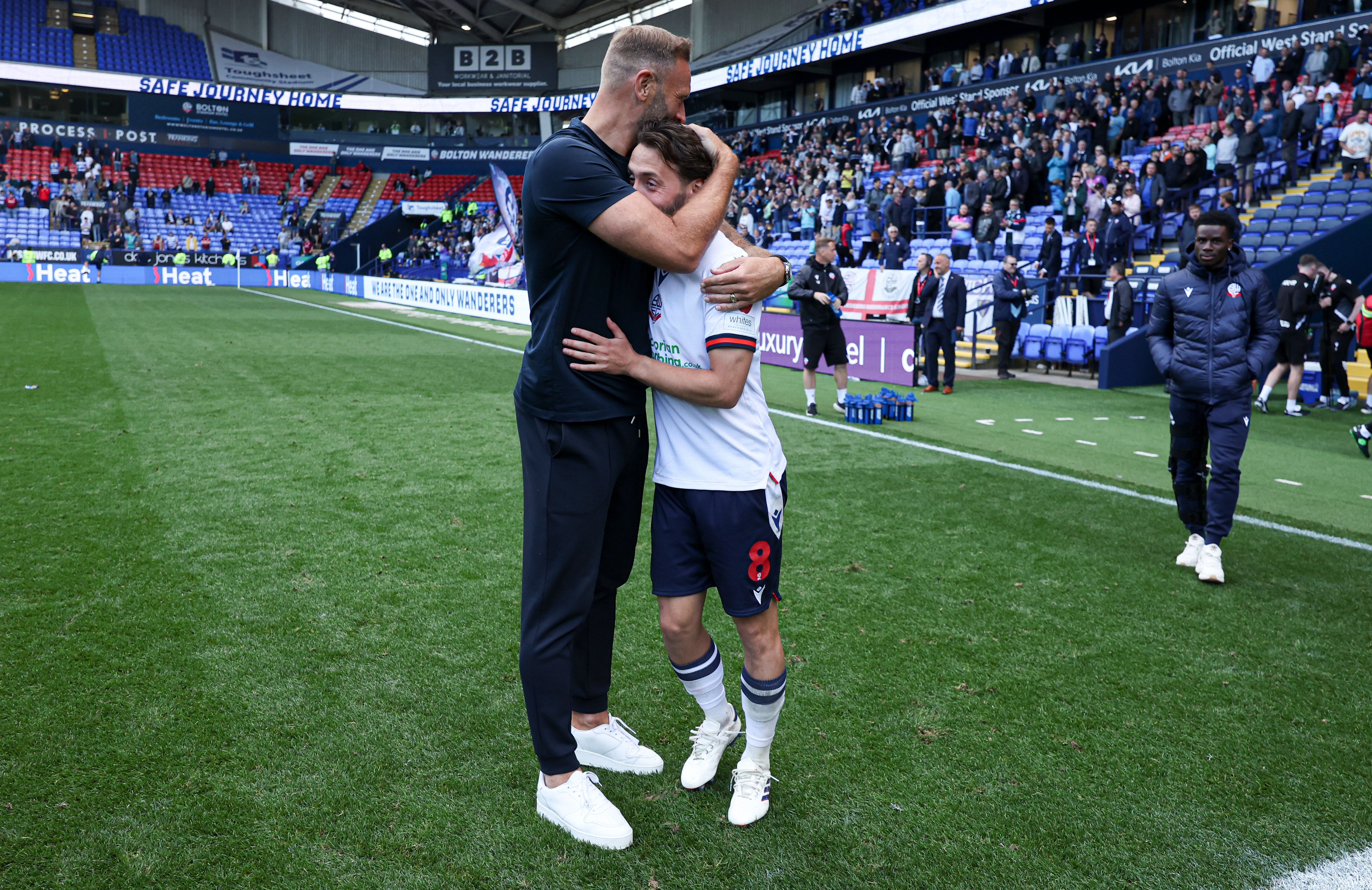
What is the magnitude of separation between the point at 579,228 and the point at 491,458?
18.5 ft

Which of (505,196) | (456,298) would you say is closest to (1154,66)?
(505,196)

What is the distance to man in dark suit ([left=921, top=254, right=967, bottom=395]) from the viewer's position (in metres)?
13.6

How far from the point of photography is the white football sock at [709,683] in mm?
2961

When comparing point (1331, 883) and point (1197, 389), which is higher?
point (1197, 389)

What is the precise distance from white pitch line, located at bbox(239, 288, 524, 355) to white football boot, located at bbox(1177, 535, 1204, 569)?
345 inches

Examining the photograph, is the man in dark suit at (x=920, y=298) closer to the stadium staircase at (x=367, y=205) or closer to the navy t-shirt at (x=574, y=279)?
the navy t-shirt at (x=574, y=279)

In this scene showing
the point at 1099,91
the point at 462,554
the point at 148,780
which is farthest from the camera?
the point at 1099,91

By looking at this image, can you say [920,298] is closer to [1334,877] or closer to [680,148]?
[1334,877]

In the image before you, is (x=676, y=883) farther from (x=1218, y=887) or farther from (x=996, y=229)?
(x=996, y=229)

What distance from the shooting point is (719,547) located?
2.71 meters

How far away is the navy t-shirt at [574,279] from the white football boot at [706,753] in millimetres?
1110

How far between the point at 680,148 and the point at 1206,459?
4487mm

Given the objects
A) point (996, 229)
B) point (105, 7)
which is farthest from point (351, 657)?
point (105, 7)

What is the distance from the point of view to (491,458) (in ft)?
26.0
